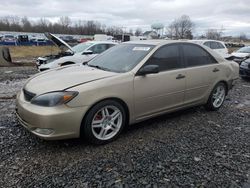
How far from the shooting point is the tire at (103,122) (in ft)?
11.1

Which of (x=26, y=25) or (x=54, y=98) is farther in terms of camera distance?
(x=26, y=25)

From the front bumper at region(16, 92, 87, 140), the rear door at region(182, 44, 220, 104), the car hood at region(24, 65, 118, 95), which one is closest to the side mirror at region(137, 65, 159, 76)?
the car hood at region(24, 65, 118, 95)

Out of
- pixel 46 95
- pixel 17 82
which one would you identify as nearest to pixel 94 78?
pixel 46 95

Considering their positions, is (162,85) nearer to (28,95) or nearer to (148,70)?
(148,70)

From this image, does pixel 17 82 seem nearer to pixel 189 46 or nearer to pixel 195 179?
pixel 189 46

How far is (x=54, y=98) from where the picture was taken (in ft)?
10.5

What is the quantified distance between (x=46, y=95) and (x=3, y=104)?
9.53ft

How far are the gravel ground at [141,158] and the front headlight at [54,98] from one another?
27.7 inches

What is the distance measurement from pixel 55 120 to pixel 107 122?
83 centimetres

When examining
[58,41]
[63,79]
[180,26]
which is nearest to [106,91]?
[63,79]

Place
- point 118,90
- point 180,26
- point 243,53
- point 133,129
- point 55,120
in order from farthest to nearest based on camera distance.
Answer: point 180,26 < point 243,53 < point 133,129 < point 118,90 < point 55,120

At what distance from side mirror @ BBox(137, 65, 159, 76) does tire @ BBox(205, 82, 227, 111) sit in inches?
74.2

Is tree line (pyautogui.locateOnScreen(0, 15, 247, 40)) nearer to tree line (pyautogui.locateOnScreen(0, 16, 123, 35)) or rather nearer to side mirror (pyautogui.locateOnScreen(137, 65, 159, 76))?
tree line (pyautogui.locateOnScreen(0, 16, 123, 35))

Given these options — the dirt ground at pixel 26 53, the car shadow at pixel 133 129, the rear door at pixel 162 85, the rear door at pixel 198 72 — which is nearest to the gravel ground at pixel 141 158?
the car shadow at pixel 133 129
